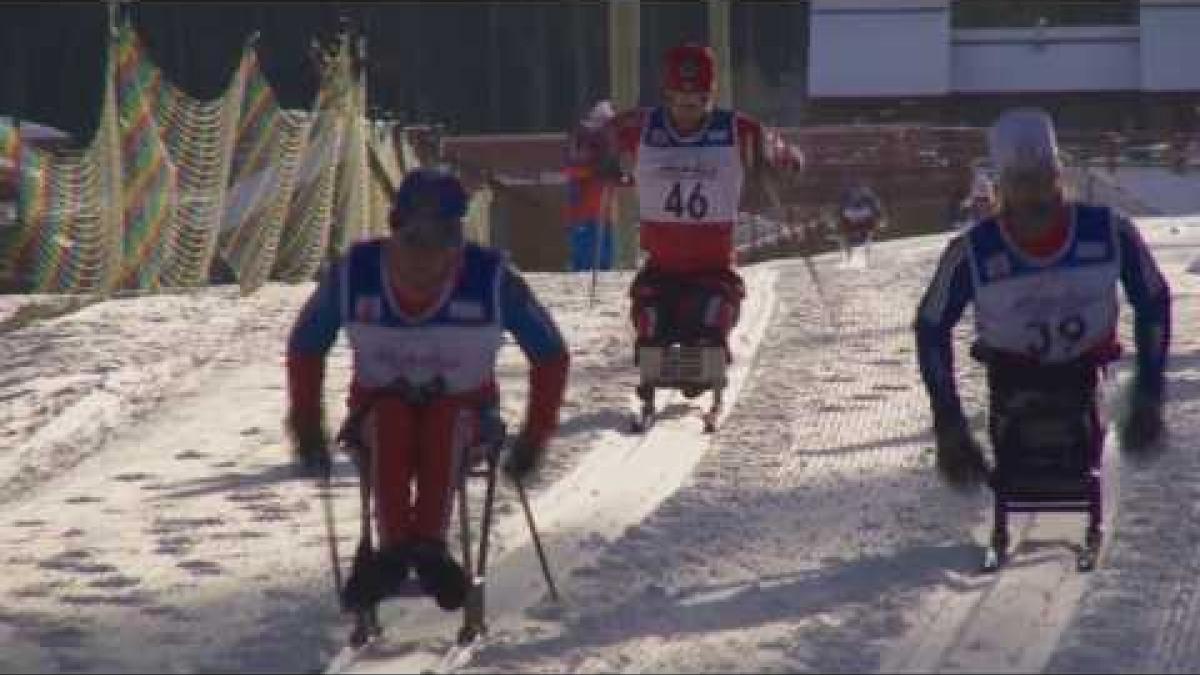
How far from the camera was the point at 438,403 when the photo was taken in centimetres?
843

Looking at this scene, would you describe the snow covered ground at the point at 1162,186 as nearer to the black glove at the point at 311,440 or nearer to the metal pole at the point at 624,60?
the metal pole at the point at 624,60

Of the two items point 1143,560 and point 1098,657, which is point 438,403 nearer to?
point 1098,657

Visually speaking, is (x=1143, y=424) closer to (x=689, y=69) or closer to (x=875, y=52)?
(x=689, y=69)

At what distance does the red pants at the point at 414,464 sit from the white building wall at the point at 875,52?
44807mm

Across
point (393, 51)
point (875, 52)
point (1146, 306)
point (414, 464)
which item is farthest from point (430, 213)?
point (393, 51)

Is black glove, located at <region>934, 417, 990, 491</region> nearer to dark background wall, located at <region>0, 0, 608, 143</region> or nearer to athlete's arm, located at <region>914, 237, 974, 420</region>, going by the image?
athlete's arm, located at <region>914, 237, 974, 420</region>

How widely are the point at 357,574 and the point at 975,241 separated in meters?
2.64

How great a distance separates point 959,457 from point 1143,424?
66 centimetres

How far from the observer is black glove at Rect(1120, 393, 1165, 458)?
955 cm

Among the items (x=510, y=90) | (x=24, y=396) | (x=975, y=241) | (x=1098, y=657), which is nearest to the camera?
(x=1098, y=657)

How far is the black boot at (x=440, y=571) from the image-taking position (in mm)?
8281

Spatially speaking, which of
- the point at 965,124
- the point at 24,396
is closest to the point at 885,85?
the point at 965,124

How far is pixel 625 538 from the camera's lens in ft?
34.7

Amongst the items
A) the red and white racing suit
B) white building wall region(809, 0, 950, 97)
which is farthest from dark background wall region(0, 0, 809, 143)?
the red and white racing suit
